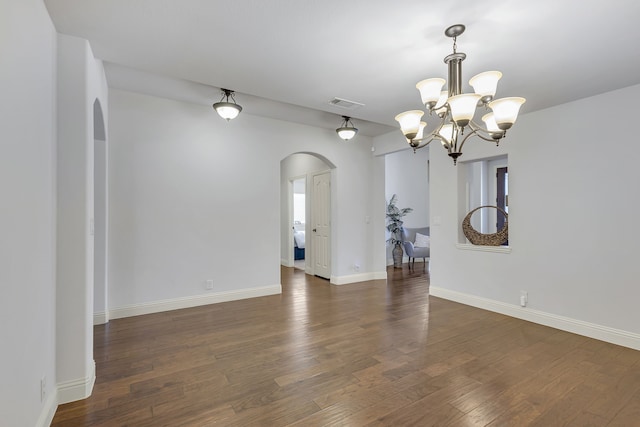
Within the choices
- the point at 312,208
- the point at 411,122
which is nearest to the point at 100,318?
the point at 411,122

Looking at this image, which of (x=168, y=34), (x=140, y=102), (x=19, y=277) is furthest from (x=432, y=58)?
(x=140, y=102)

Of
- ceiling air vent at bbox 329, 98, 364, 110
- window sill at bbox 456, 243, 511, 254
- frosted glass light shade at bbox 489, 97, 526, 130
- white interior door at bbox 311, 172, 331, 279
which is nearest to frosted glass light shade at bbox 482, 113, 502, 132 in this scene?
frosted glass light shade at bbox 489, 97, 526, 130

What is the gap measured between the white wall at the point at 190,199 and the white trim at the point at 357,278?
3.97ft

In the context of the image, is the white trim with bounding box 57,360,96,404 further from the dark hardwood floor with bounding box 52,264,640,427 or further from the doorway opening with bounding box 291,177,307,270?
the doorway opening with bounding box 291,177,307,270

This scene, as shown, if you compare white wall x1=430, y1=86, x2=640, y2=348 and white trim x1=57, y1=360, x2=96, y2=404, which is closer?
white trim x1=57, y1=360, x2=96, y2=404

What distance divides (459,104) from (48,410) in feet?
10.4

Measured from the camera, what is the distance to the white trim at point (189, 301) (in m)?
3.88

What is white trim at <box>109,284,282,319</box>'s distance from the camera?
153 inches

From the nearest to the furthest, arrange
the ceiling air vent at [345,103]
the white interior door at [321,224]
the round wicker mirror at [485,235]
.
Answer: the ceiling air vent at [345,103], the round wicker mirror at [485,235], the white interior door at [321,224]

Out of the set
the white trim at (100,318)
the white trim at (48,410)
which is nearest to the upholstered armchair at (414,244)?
the white trim at (100,318)

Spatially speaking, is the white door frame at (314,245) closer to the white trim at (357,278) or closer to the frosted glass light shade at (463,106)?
the white trim at (357,278)

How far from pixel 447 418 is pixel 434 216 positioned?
3.44 m

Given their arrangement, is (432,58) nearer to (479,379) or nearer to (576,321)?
(479,379)

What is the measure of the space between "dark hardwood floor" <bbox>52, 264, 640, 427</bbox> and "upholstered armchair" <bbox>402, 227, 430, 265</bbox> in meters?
3.26
